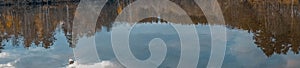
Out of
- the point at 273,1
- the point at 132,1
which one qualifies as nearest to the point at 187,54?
the point at 273,1

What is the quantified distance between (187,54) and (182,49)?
184 cm

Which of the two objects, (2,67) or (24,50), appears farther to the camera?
(24,50)

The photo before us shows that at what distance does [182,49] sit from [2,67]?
11028 millimetres

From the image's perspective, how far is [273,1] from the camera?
249 ft

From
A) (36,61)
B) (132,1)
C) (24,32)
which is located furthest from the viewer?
(132,1)

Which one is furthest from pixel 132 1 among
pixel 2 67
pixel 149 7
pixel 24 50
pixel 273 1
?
pixel 2 67

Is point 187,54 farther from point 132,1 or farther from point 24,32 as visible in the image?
point 132,1

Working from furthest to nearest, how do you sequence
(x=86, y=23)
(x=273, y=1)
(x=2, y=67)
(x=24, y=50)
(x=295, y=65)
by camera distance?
(x=273, y=1) < (x=86, y=23) < (x=24, y=50) < (x=2, y=67) < (x=295, y=65)

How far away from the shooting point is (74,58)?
29156mm

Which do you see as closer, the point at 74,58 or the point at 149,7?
the point at 74,58

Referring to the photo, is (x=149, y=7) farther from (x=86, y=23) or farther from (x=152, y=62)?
(x=152, y=62)

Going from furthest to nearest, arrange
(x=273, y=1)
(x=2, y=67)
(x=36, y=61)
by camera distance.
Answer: (x=273, y=1), (x=36, y=61), (x=2, y=67)

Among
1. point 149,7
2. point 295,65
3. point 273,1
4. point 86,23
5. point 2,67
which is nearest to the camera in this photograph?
point 295,65

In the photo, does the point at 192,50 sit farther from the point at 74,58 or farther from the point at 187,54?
the point at 74,58
